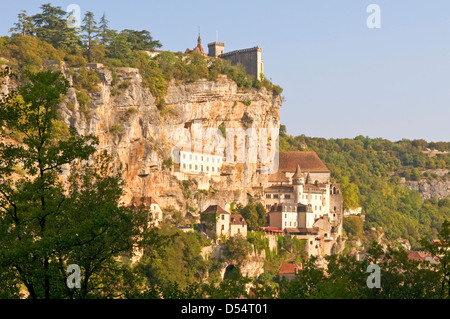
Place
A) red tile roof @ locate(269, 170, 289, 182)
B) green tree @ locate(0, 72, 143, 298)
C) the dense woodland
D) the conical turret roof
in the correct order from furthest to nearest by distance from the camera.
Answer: red tile roof @ locate(269, 170, 289, 182), the conical turret roof, the dense woodland, green tree @ locate(0, 72, 143, 298)

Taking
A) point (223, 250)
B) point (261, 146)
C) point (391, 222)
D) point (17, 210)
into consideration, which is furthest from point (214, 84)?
point (17, 210)

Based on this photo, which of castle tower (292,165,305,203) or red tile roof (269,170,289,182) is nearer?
castle tower (292,165,305,203)

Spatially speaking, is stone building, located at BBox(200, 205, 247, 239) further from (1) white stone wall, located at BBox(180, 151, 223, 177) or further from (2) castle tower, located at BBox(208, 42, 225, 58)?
(2) castle tower, located at BBox(208, 42, 225, 58)

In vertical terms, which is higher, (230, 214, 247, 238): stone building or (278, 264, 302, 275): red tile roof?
(230, 214, 247, 238): stone building

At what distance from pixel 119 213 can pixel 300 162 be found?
84.3 m

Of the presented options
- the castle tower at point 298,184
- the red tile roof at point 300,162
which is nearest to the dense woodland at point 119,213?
the castle tower at point 298,184

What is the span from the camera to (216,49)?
117500 mm

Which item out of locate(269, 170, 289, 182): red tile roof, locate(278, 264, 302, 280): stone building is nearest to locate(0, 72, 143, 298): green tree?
locate(278, 264, 302, 280): stone building

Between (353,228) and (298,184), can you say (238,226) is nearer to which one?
(298,184)

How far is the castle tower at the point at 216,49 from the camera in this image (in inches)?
4621

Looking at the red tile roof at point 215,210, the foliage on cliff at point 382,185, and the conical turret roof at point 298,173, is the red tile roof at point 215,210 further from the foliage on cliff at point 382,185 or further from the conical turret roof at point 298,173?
the foliage on cliff at point 382,185

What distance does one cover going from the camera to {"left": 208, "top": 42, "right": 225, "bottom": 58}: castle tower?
117 m

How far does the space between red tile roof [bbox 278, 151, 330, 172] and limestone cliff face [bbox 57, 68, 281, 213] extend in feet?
18.7
